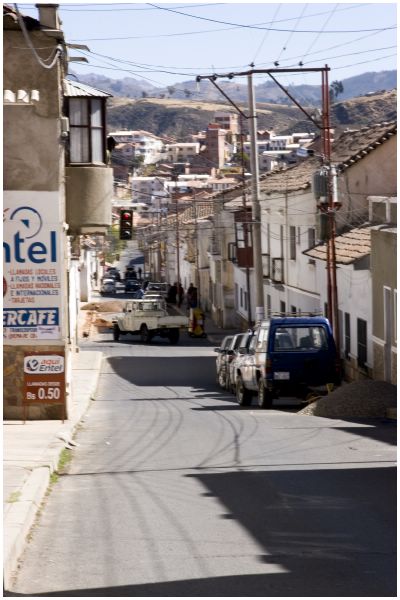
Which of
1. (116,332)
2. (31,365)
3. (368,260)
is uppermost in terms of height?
(368,260)

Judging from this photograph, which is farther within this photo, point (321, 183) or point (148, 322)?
point (148, 322)

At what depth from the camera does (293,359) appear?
25672mm

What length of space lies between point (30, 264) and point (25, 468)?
7759 millimetres

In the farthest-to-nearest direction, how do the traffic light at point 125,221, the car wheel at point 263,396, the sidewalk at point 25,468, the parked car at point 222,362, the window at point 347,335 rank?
the traffic light at point 125,221 → the window at point 347,335 → the parked car at point 222,362 → the car wheel at point 263,396 → the sidewalk at point 25,468

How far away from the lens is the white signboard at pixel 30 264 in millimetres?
21625

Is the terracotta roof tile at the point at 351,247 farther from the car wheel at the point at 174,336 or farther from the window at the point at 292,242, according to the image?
the car wheel at the point at 174,336

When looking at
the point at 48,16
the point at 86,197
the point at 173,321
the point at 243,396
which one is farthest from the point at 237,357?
the point at 173,321

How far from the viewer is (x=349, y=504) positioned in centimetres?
1229

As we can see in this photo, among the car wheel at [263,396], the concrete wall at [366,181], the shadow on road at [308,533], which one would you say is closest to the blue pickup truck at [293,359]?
the car wheel at [263,396]

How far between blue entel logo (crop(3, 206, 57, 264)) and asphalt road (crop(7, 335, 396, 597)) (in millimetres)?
3290

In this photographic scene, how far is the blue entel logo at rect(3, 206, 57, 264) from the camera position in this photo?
70.9 ft

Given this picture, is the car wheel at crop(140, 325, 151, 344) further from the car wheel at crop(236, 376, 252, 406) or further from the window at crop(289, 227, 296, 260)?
the car wheel at crop(236, 376, 252, 406)

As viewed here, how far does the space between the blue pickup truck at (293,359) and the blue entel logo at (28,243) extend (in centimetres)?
610

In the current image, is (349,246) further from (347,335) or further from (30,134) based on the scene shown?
(30,134)
